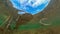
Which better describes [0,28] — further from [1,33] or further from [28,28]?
Result: [28,28]

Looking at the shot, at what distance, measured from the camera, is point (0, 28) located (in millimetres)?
1016

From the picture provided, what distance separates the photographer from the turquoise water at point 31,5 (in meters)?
1.01

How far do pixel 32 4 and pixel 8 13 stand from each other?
16 cm

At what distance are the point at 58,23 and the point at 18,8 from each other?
274 millimetres

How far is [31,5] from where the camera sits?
102 cm

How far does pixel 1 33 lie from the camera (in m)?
1.02

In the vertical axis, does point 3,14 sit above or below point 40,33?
above

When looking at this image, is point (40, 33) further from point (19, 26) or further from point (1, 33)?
point (1, 33)

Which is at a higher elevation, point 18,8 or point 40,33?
point 18,8

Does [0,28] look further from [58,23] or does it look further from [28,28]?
[58,23]

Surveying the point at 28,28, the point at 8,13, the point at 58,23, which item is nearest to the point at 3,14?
the point at 8,13

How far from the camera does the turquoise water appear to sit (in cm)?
101

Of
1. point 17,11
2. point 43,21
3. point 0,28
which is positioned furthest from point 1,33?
point 43,21

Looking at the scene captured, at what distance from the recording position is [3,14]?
3.30ft
